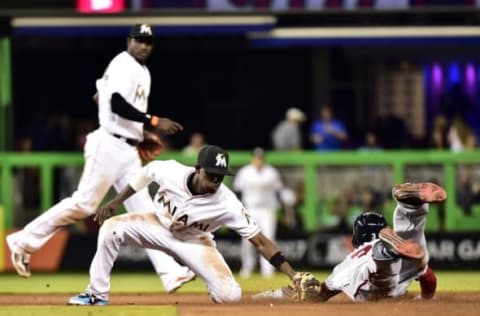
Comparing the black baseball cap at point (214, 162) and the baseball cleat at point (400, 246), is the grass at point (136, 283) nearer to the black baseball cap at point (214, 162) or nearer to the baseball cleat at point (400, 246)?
the baseball cleat at point (400, 246)

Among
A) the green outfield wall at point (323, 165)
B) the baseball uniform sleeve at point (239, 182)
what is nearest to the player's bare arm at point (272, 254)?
the baseball uniform sleeve at point (239, 182)

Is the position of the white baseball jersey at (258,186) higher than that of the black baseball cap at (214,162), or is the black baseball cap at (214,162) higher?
the black baseball cap at (214,162)

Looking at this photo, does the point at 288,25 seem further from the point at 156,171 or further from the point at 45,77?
the point at 156,171

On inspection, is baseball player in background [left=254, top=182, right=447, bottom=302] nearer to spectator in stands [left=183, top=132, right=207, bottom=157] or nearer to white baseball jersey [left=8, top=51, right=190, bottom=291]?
white baseball jersey [left=8, top=51, right=190, bottom=291]

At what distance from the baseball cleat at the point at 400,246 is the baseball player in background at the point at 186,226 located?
669 mm

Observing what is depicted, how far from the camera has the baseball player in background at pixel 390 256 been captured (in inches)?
448

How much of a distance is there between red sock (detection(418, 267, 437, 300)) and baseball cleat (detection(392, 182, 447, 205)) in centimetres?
94

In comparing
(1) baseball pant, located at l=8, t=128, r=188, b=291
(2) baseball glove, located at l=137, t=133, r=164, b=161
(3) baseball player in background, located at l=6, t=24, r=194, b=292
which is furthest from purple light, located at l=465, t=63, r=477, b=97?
(1) baseball pant, located at l=8, t=128, r=188, b=291

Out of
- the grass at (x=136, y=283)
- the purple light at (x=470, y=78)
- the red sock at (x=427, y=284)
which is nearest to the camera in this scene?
the red sock at (x=427, y=284)

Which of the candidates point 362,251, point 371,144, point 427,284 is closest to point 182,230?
point 362,251

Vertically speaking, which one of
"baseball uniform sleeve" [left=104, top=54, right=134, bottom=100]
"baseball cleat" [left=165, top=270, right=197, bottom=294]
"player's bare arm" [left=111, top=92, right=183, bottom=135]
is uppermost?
"baseball uniform sleeve" [left=104, top=54, right=134, bottom=100]

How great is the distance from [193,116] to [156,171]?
13014mm

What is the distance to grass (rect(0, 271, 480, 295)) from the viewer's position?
56.0 ft

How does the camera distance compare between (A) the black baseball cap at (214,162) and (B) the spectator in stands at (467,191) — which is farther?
(B) the spectator in stands at (467,191)
